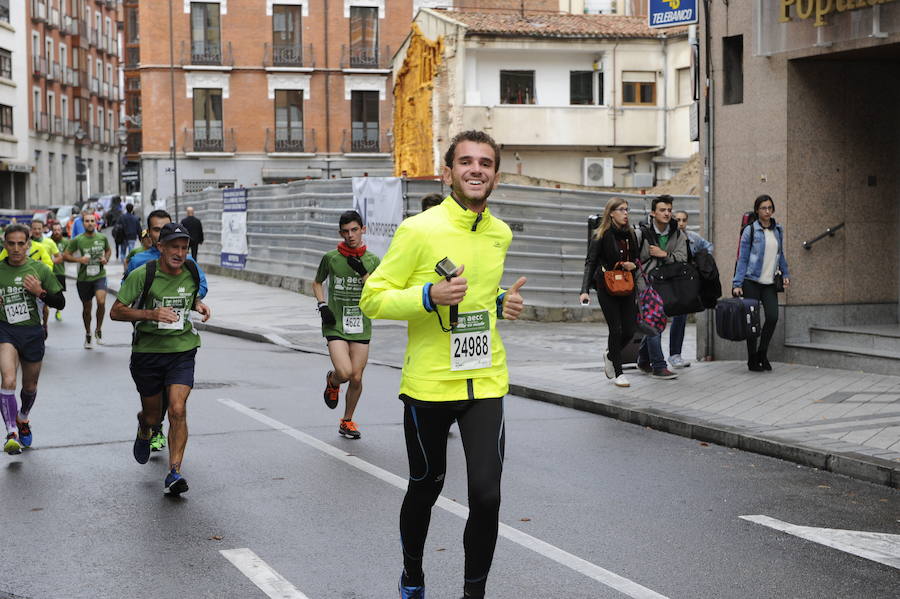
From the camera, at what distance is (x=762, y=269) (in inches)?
503

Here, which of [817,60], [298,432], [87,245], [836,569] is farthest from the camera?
[87,245]

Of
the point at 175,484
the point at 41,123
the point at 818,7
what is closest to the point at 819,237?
the point at 818,7

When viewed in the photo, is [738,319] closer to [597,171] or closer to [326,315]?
[326,315]

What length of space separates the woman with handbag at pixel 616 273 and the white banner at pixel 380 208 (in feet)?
30.2

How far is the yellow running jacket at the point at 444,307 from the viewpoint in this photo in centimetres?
482

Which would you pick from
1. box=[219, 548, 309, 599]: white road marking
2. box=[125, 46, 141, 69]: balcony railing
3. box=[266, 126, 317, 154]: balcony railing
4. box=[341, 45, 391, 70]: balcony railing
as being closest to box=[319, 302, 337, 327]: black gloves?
box=[219, 548, 309, 599]: white road marking

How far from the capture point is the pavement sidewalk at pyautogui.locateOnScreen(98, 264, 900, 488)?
341 inches

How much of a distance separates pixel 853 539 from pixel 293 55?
185ft

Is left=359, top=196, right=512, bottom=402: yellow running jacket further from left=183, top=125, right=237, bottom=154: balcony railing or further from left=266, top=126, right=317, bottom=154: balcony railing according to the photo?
left=266, top=126, right=317, bottom=154: balcony railing

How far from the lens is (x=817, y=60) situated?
13117 mm

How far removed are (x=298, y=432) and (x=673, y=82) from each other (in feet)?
114

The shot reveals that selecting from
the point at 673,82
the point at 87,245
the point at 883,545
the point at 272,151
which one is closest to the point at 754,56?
the point at 883,545

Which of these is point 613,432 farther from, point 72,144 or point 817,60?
point 72,144

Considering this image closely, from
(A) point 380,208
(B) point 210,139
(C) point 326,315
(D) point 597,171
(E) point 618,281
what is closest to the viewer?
Answer: (C) point 326,315
